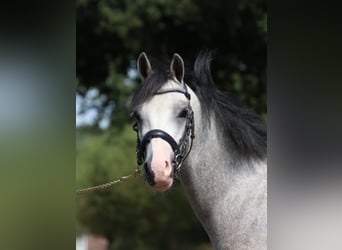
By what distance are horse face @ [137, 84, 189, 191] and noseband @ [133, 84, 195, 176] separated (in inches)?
0.5

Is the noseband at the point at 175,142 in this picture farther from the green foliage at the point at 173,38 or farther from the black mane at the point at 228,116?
the green foliage at the point at 173,38

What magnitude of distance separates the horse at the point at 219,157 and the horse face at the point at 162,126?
2 cm

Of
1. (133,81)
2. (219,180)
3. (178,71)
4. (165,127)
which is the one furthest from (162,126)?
(133,81)

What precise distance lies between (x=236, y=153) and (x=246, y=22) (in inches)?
137

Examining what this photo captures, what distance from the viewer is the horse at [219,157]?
7.98ft

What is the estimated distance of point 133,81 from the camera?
6453 mm

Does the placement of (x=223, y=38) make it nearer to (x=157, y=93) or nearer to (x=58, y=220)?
(x=157, y=93)

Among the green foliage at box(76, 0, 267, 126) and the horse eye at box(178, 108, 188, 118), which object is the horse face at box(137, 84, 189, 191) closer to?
the horse eye at box(178, 108, 188, 118)

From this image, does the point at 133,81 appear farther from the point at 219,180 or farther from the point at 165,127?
the point at 165,127

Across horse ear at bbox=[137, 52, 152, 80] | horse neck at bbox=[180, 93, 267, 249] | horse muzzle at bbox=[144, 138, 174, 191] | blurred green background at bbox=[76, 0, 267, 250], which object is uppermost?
horse ear at bbox=[137, 52, 152, 80]

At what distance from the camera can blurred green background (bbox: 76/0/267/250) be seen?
581 cm

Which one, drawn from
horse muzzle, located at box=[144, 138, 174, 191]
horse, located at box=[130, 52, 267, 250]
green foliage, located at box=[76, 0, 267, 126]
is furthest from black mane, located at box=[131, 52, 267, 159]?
green foliage, located at box=[76, 0, 267, 126]

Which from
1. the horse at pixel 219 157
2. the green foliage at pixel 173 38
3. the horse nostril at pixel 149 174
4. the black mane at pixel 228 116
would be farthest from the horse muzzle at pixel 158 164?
the green foliage at pixel 173 38

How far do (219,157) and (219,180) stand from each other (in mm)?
92
